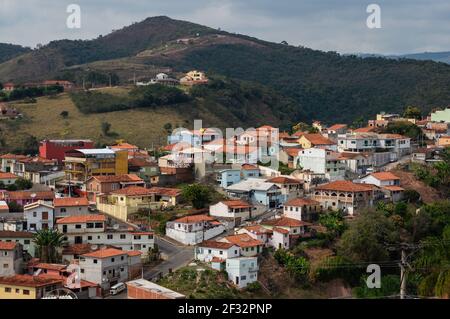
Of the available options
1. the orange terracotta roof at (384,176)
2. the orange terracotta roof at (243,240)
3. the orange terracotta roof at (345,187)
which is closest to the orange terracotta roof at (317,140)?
the orange terracotta roof at (384,176)

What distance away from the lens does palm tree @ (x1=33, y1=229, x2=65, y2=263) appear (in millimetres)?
24250

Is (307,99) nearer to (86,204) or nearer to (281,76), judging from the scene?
(281,76)

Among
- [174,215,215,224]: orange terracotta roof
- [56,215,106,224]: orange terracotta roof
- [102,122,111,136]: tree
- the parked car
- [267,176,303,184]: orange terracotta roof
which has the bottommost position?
the parked car

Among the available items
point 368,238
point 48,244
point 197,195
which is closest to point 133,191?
point 197,195

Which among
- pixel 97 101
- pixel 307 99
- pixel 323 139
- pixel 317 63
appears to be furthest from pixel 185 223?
pixel 317 63

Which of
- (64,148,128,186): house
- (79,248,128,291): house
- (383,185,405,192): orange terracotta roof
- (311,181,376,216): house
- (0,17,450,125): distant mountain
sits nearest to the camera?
(79,248,128,291): house

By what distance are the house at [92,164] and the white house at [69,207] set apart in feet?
19.0

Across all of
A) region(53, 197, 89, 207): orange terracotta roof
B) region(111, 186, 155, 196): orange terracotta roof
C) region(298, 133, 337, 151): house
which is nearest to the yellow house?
region(53, 197, 89, 207): orange terracotta roof

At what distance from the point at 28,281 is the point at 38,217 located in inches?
225

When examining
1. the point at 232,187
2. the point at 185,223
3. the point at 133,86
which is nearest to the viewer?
the point at 185,223

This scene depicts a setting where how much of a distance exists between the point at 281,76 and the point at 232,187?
71534 mm

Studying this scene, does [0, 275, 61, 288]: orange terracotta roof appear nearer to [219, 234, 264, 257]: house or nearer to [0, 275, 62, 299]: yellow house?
[0, 275, 62, 299]: yellow house

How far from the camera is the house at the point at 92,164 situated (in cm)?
3438

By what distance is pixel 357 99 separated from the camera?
85.6m
